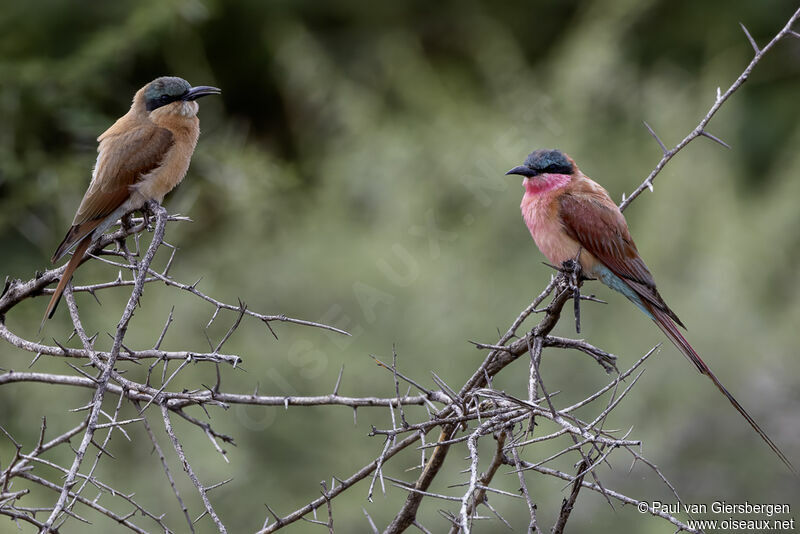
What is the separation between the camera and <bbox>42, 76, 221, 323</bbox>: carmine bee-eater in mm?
2457

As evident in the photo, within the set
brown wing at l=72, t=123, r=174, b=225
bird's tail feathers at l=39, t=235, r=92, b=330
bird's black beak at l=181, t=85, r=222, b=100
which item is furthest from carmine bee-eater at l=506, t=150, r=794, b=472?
bird's tail feathers at l=39, t=235, r=92, b=330

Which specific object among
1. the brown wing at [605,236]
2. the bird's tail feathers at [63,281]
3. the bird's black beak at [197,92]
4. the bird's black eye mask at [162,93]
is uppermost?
the bird's black eye mask at [162,93]

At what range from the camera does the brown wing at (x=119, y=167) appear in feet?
8.02

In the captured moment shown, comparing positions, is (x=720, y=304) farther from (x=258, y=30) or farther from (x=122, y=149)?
(x=258, y=30)

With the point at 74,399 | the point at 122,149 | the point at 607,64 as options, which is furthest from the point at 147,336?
the point at 607,64

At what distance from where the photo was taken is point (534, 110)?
5.49 metres

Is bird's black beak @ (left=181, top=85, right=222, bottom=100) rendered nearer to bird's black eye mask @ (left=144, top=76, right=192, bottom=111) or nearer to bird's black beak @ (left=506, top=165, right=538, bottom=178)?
bird's black eye mask @ (left=144, top=76, right=192, bottom=111)

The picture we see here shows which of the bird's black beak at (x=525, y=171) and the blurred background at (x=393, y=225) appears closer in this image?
the bird's black beak at (x=525, y=171)

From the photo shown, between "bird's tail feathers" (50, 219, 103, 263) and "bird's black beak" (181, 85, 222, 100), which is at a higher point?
"bird's black beak" (181, 85, 222, 100)

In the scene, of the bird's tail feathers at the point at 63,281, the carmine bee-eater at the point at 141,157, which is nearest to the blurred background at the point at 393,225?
the carmine bee-eater at the point at 141,157

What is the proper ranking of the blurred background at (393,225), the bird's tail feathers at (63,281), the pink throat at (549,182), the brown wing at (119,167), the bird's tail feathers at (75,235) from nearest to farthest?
1. the bird's tail feathers at (63,281)
2. the bird's tail feathers at (75,235)
3. the brown wing at (119,167)
4. the pink throat at (549,182)
5. the blurred background at (393,225)

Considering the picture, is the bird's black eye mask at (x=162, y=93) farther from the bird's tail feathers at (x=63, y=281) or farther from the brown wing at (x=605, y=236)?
the brown wing at (x=605, y=236)

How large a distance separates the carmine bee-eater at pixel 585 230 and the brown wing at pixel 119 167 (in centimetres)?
106

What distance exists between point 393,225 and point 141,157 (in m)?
2.61
